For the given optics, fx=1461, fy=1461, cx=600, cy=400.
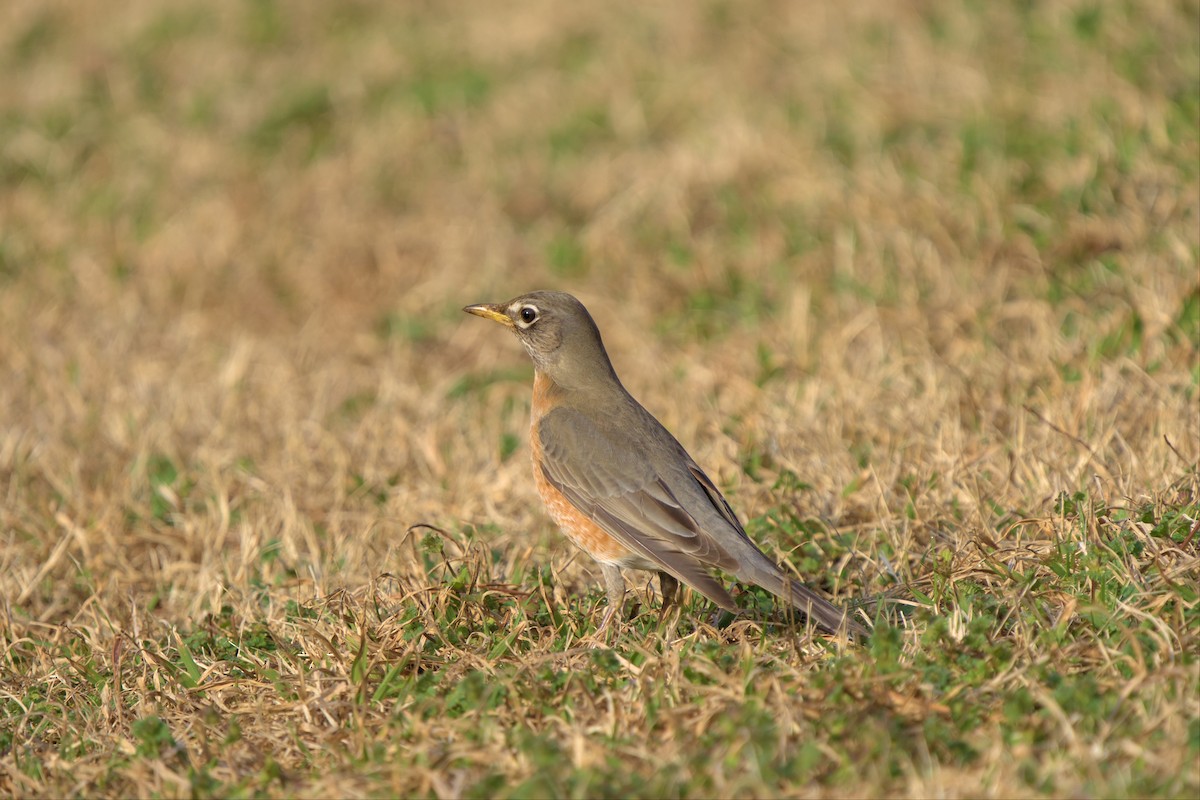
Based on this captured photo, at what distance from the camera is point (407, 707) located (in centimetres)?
477

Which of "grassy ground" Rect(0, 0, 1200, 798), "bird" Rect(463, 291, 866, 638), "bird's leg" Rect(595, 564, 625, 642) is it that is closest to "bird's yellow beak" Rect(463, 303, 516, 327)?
"bird" Rect(463, 291, 866, 638)

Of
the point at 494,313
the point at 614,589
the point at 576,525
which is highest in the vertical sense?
the point at 494,313

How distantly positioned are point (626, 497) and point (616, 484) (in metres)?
0.08

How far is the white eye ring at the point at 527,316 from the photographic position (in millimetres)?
6598

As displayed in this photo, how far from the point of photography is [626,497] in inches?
227

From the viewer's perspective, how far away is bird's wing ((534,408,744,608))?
5352 mm

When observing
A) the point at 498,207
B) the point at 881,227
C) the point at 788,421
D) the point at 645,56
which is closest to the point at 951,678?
the point at 788,421

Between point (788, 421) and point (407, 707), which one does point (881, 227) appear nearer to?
point (788, 421)

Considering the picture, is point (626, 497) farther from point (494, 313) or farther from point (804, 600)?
point (494, 313)

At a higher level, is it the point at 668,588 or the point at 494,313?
the point at 494,313

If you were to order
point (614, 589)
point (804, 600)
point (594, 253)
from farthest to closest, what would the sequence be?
point (594, 253) → point (614, 589) → point (804, 600)

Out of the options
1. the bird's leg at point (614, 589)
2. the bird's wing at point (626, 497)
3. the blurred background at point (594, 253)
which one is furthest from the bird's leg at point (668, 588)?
the blurred background at point (594, 253)

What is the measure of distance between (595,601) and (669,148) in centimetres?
634

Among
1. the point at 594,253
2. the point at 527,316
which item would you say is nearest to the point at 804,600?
the point at 527,316
